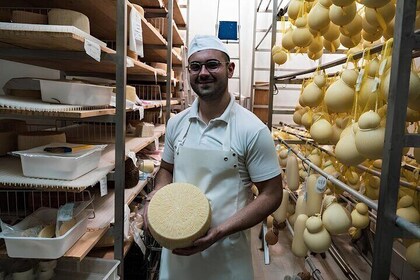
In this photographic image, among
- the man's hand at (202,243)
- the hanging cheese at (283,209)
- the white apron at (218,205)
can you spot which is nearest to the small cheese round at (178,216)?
the man's hand at (202,243)

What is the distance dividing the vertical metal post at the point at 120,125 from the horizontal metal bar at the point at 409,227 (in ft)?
3.57

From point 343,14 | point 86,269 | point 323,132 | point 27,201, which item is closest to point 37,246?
point 86,269

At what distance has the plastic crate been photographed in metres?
1.42

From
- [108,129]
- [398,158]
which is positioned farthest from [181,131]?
[108,129]

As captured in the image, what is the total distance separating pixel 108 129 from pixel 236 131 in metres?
1.77

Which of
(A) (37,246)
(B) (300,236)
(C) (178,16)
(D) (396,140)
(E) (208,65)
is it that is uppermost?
(C) (178,16)

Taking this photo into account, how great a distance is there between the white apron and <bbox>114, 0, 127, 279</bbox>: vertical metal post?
0.29 meters

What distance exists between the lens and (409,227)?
80cm

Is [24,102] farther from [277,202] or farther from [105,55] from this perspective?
[277,202]

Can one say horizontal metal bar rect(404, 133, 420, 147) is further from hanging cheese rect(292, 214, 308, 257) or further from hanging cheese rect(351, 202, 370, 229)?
hanging cheese rect(292, 214, 308, 257)

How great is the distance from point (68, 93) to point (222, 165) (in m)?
0.66

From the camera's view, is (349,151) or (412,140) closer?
(412,140)

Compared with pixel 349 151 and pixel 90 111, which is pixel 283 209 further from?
pixel 90 111

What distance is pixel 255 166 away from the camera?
4.21 ft
